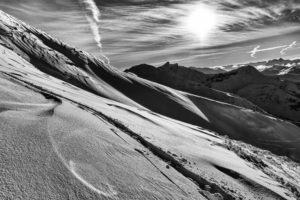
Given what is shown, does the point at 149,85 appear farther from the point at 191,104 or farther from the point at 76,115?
the point at 76,115

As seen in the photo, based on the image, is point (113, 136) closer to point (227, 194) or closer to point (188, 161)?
point (188, 161)

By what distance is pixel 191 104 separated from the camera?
242ft

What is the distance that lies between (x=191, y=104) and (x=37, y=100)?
64.2m

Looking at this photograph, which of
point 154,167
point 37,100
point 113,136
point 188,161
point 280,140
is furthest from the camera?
point 280,140

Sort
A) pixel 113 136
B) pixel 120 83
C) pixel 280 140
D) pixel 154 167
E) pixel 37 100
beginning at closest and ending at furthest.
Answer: pixel 154 167, pixel 113 136, pixel 37 100, pixel 280 140, pixel 120 83

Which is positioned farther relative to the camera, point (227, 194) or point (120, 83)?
point (120, 83)

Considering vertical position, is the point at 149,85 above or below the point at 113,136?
above

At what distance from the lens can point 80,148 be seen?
785 centimetres

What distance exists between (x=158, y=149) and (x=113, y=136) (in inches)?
71.5

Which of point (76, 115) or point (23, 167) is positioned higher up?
point (76, 115)

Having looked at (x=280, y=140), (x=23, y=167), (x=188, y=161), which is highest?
(x=280, y=140)

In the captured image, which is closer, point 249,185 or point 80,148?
point 80,148

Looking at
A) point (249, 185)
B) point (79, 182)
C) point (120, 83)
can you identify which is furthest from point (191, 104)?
point (79, 182)

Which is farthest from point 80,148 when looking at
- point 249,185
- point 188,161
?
point 249,185
